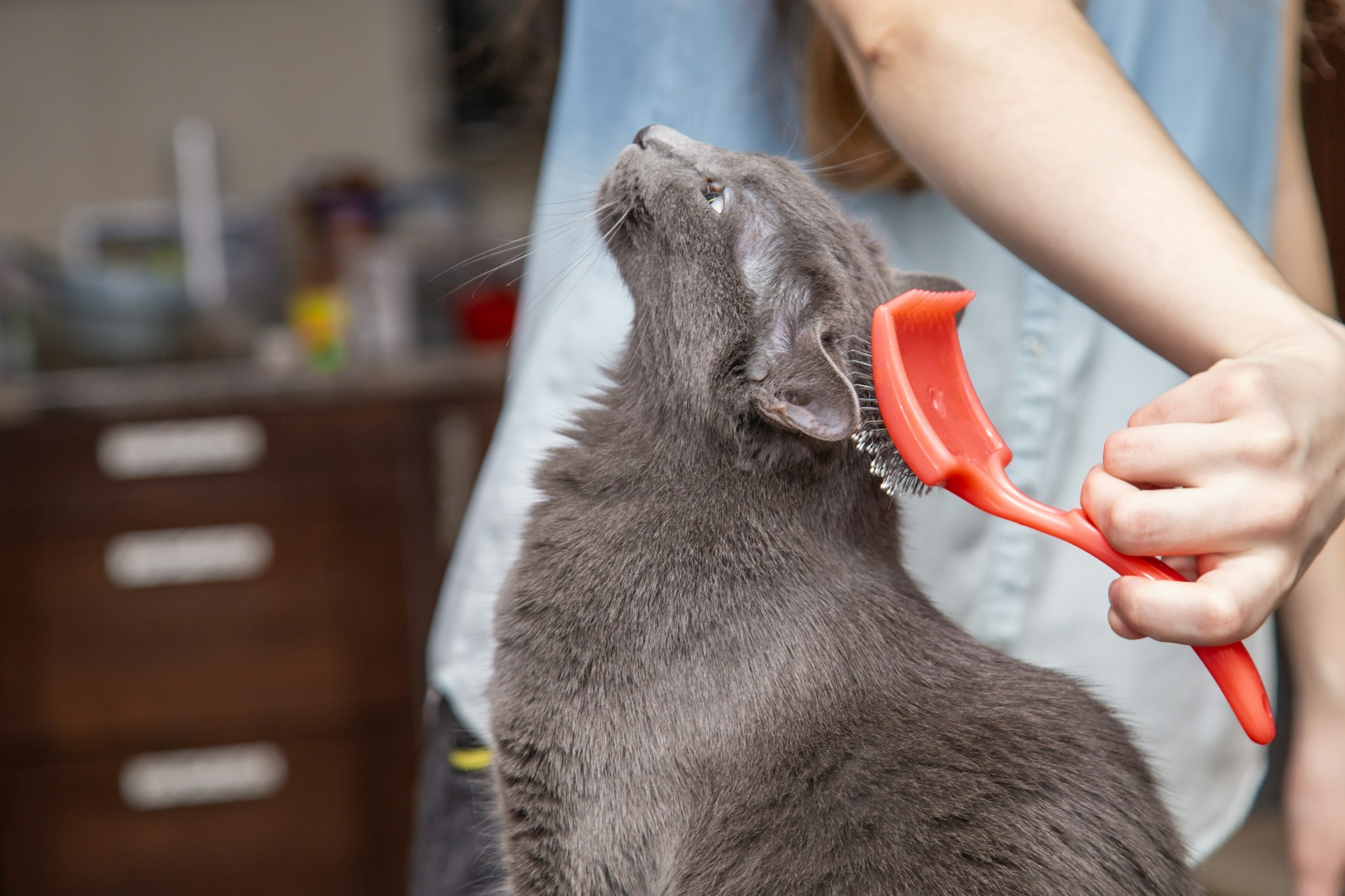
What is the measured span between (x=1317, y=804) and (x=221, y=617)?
1.80 m

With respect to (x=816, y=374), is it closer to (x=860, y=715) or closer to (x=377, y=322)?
(x=860, y=715)

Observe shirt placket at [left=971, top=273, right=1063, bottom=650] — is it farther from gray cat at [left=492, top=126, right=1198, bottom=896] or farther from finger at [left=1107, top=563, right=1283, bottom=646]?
finger at [left=1107, top=563, right=1283, bottom=646]

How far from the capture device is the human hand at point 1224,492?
0.37 m

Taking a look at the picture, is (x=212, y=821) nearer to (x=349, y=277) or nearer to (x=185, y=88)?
(x=349, y=277)

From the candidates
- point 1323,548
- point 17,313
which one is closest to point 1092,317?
point 1323,548

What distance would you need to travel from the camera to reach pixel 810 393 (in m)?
0.52

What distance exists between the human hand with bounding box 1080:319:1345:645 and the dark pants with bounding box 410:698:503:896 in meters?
0.44

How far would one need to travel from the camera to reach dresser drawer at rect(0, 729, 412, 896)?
1963 millimetres

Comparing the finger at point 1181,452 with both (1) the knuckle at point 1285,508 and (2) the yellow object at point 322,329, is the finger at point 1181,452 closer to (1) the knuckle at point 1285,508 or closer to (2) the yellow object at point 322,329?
(1) the knuckle at point 1285,508

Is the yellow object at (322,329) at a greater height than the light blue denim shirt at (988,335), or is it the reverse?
the light blue denim shirt at (988,335)

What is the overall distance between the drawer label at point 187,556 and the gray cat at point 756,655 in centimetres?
153

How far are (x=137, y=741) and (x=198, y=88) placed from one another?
5.01 ft

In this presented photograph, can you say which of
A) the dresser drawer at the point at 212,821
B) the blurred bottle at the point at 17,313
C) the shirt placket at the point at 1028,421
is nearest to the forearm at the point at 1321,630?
the shirt placket at the point at 1028,421

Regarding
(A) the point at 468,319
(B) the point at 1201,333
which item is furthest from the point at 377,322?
(B) the point at 1201,333
